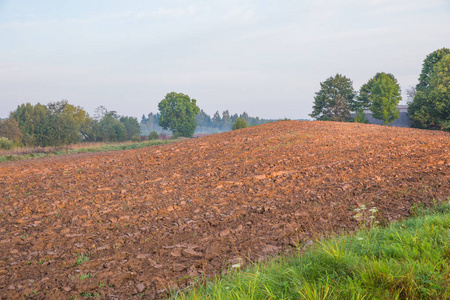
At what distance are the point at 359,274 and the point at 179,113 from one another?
5608 cm

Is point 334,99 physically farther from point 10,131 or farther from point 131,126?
point 10,131

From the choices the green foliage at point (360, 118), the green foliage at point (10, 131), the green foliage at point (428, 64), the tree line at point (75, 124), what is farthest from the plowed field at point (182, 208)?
the green foliage at point (428, 64)

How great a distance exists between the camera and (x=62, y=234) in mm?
5156

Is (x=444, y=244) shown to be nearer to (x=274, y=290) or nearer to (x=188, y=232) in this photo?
(x=274, y=290)

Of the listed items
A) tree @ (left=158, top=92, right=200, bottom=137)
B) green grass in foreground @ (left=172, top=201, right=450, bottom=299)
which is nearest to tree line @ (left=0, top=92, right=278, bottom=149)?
tree @ (left=158, top=92, right=200, bottom=137)

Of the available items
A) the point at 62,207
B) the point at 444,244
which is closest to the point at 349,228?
the point at 444,244

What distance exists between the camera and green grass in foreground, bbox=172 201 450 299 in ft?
8.34

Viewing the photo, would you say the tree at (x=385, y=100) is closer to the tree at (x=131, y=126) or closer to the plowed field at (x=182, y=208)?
the plowed field at (x=182, y=208)

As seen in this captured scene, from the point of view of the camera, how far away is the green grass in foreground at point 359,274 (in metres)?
2.54

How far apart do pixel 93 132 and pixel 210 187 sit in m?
36.9

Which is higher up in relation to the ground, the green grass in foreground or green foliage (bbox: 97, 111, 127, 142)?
green foliage (bbox: 97, 111, 127, 142)

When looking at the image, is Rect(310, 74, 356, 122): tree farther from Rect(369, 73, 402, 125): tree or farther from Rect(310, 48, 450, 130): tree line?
Rect(369, 73, 402, 125): tree

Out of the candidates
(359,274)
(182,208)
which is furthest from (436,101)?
(359,274)

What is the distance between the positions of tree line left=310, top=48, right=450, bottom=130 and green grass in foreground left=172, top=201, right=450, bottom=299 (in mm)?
27166
